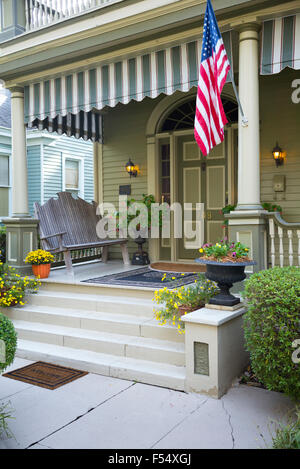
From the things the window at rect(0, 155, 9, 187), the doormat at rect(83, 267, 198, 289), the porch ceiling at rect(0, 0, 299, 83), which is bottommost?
the doormat at rect(83, 267, 198, 289)

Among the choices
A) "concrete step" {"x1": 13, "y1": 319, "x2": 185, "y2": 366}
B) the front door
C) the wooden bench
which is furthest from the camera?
the front door

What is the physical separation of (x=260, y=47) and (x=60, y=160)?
9174 millimetres

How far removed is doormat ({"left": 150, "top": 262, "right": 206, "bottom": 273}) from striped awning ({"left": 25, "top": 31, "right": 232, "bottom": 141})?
8.71ft

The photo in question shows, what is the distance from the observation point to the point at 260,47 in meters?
4.33

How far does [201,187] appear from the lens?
707 centimetres

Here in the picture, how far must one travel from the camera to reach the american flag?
11.6ft

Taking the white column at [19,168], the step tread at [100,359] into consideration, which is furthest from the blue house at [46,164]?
the step tread at [100,359]

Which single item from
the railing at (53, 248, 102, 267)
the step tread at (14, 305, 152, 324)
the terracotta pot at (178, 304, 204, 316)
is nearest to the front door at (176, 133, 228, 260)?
the railing at (53, 248, 102, 267)

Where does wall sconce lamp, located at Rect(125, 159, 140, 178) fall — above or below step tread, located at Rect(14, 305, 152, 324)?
above

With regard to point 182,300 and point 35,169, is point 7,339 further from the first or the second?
point 35,169

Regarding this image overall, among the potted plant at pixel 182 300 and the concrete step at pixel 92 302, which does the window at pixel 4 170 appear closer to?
the concrete step at pixel 92 302

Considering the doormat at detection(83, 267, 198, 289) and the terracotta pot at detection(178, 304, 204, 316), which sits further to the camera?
the doormat at detection(83, 267, 198, 289)

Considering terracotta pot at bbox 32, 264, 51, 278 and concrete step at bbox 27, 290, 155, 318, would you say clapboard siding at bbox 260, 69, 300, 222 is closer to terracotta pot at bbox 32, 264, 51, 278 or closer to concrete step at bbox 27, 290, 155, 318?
concrete step at bbox 27, 290, 155, 318

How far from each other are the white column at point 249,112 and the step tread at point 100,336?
162 centimetres
